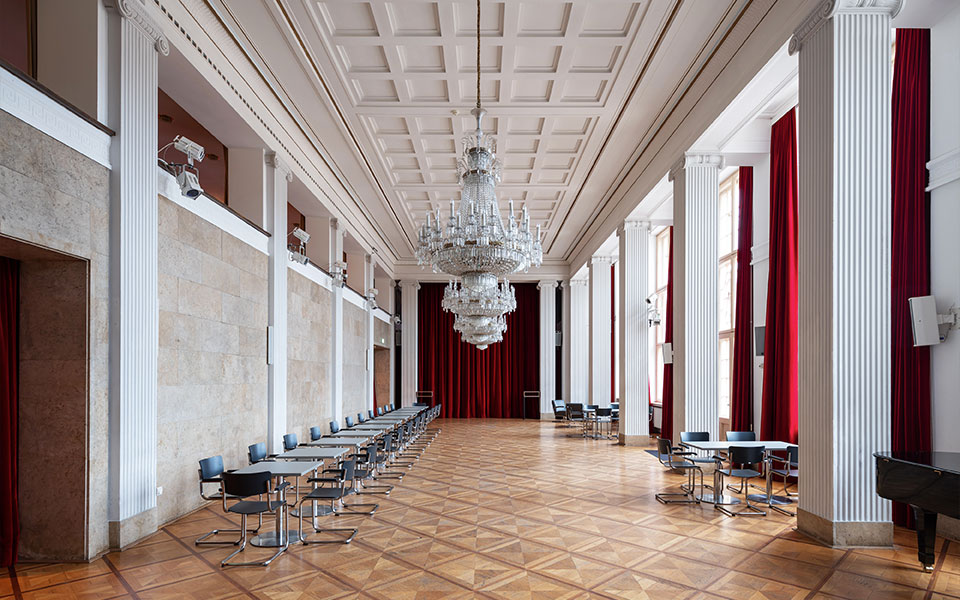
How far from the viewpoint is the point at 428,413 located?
587 inches

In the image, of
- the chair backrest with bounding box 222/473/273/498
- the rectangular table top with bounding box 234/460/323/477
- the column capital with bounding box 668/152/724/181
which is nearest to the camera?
the chair backrest with bounding box 222/473/273/498

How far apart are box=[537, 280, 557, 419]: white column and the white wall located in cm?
1523

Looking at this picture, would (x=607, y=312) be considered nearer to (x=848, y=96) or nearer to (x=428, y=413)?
(x=428, y=413)

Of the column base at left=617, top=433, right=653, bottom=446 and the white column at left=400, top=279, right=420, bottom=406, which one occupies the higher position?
the white column at left=400, top=279, right=420, bottom=406

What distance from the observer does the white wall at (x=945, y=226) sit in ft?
17.5

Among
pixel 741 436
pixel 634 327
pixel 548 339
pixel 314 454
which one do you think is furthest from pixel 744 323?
pixel 548 339

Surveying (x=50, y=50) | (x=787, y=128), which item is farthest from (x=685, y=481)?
(x=50, y=50)

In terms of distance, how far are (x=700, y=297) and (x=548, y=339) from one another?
39.8 feet

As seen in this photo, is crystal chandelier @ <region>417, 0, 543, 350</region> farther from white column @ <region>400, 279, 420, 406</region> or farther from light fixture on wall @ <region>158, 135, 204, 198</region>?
white column @ <region>400, 279, 420, 406</region>

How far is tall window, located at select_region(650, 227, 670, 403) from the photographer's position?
51.1ft

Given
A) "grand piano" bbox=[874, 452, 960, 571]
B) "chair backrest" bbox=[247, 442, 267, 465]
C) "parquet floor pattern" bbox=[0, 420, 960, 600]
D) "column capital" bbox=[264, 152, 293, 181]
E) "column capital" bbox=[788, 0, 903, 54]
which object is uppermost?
"column capital" bbox=[788, 0, 903, 54]

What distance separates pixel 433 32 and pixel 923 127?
4.92m

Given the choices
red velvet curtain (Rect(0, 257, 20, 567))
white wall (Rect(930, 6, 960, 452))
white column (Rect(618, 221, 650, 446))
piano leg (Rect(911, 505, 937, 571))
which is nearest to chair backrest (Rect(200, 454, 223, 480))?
red velvet curtain (Rect(0, 257, 20, 567))

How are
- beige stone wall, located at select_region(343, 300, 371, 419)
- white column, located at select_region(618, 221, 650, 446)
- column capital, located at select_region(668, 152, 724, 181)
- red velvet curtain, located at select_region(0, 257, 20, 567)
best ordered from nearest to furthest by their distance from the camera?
red velvet curtain, located at select_region(0, 257, 20, 567) < column capital, located at select_region(668, 152, 724, 181) < white column, located at select_region(618, 221, 650, 446) < beige stone wall, located at select_region(343, 300, 371, 419)
